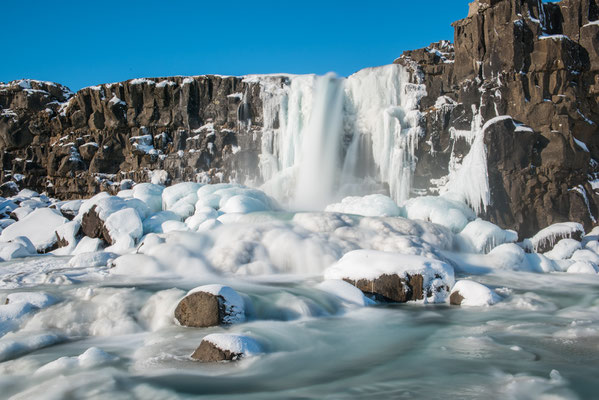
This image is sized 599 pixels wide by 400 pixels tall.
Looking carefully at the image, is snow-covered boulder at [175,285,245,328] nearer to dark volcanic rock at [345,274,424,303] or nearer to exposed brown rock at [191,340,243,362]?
exposed brown rock at [191,340,243,362]

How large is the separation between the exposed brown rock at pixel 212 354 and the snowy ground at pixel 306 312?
110mm

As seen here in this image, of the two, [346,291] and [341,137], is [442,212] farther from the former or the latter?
[341,137]

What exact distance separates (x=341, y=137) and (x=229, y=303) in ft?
49.8

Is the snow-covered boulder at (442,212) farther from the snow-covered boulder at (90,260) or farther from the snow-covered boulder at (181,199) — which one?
the snow-covered boulder at (90,260)

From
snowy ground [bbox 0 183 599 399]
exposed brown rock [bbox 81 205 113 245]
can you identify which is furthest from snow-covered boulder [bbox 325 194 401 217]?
exposed brown rock [bbox 81 205 113 245]

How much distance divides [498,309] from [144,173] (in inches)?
817

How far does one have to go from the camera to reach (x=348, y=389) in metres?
4.39

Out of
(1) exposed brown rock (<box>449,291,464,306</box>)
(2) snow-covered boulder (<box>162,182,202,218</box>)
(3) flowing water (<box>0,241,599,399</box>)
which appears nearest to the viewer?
(3) flowing water (<box>0,241,599,399</box>)

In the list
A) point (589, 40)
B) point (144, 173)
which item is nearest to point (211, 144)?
point (144, 173)

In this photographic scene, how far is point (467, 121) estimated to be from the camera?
17.5m

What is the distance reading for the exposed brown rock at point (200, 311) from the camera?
6.41 metres

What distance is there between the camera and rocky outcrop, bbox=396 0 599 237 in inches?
611

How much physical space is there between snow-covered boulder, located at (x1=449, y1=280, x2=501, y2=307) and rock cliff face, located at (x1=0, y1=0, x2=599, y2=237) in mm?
7958

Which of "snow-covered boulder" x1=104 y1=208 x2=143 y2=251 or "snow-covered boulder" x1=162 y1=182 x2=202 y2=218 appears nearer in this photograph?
"snow-covered boulder" x1=104 y1=208 x2=143 y2=251
